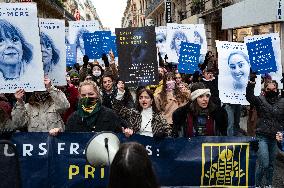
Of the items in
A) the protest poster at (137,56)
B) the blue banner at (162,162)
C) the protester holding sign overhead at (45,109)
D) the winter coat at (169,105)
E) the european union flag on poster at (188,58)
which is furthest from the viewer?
the european union flag on poster at (188,58)

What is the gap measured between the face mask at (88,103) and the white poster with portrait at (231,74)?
2695mm

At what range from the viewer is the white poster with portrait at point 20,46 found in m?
4.64

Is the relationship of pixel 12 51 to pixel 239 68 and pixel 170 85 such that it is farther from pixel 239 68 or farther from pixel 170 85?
pixel 239 68

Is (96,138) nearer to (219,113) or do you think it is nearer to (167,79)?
(219,113)

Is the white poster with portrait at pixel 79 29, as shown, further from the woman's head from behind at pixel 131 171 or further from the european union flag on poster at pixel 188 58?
the woman's head from behind at pixel 131 171

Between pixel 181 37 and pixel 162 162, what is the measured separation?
6.86m

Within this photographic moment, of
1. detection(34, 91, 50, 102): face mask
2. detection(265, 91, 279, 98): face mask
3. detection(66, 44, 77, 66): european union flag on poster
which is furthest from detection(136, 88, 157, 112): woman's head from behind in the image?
detection(66, 44, 77, 66): european union flag on poster

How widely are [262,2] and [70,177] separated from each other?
12098 mm

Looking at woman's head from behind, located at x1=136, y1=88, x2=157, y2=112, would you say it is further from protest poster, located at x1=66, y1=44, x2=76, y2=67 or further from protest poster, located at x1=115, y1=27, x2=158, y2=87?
protest poster, located at x1=66, y1=44, x2=76, y2=67

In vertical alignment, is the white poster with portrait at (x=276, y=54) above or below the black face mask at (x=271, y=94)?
above

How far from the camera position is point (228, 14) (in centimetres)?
1964

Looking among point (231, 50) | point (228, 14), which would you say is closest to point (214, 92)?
point (231, 50)

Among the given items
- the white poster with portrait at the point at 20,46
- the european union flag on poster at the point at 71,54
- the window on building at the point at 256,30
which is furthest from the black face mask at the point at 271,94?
the window on building at the point at 256,30

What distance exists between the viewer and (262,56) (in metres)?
6.86
